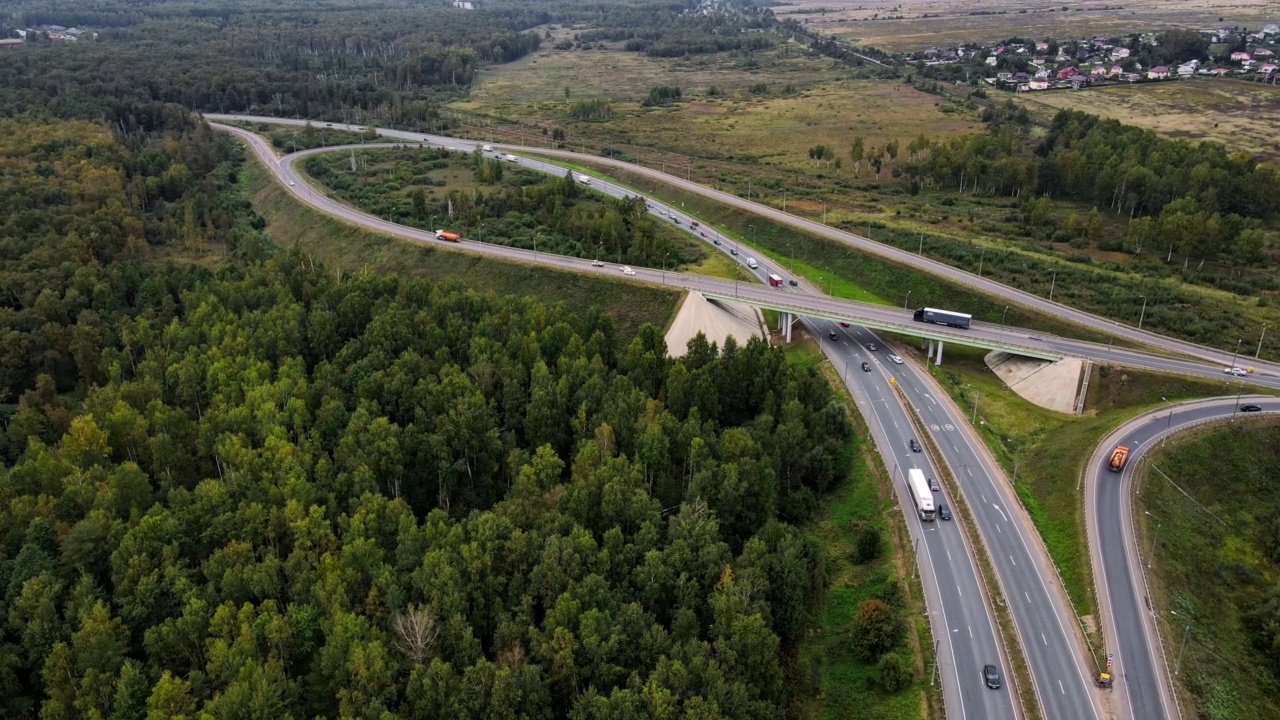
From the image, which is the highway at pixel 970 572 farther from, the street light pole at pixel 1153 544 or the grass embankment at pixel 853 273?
the grass embankment at pixel 853 273

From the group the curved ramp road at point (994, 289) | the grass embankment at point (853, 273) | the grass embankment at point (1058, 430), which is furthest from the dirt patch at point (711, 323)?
the curved ramp road at point (994, 289)

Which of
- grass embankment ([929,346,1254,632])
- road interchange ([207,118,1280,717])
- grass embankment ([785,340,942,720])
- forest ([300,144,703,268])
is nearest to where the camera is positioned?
road interchange ([207,118,1280,717])

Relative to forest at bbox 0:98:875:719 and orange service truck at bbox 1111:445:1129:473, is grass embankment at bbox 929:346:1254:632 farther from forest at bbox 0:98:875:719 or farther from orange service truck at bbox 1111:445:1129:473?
forest at bbox 0:98:875:719

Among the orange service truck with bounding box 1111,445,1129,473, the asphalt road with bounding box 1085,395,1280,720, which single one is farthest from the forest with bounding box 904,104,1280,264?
the orange service truck with bounding box 1111,445,1129,473

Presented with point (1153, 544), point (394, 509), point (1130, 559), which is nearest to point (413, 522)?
point (394, 509)

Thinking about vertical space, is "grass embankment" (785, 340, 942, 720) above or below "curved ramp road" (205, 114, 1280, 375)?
below

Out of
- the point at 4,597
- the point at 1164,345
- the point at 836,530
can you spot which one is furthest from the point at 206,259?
the point at 1164,345

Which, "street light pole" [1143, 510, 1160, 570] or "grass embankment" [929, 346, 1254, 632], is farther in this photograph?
"grass embankment" [929, 346, 1254, 632]
